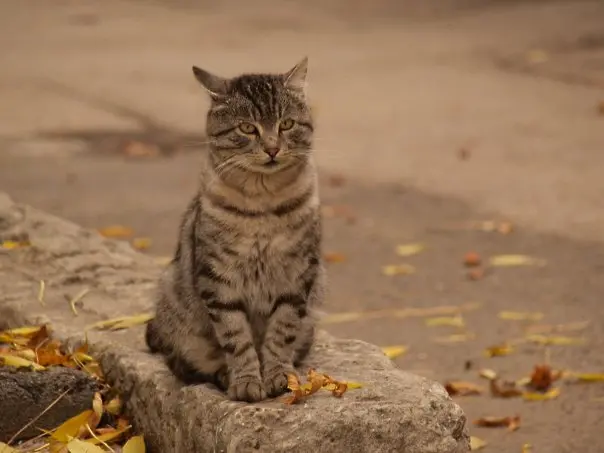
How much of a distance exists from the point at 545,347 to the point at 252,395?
2.90 meters

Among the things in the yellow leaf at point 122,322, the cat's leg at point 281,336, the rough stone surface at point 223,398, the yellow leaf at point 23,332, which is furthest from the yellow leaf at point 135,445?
the yellow leaf at point 23,332

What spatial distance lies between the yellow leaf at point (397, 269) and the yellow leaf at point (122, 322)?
9.35 feet

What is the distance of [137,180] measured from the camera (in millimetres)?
10156

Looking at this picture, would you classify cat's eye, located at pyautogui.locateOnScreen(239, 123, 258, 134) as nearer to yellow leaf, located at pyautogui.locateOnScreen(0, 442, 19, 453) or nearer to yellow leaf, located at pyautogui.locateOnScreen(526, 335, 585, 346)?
yellow leaf, located at pyautogui.locateOnScreen(0, 442, 19, 453)

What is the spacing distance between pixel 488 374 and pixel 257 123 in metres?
2.50

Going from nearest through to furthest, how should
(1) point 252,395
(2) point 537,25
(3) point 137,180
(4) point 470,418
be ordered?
(1) point 252,395
(4) point 470,418
(3) point 137,180
(2) point 537,25

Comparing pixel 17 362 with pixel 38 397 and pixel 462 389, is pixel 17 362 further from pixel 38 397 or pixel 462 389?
pixel 462 389

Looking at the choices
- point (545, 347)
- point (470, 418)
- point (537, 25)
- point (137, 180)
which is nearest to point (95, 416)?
point (470, 418)

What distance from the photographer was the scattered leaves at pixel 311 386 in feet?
13.4

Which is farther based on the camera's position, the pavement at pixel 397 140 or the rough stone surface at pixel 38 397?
the pavement at pixel 397 140

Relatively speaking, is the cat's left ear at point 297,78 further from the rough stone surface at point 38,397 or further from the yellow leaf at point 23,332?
the yellow leaf at point 23,332

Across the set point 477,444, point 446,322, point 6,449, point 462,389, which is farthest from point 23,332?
point 446,322

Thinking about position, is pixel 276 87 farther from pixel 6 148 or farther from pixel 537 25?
pixel 537 25

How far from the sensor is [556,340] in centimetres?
662
